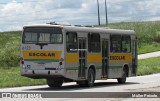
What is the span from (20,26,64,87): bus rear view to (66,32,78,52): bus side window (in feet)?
1.47

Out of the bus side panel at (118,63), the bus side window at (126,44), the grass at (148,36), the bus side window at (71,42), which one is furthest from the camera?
the grass at (148,36)

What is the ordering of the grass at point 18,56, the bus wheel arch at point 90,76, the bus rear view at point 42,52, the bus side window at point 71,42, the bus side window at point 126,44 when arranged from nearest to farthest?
the bus rear view at point 42,52, the bus side window at point 71,42, the bus wheel arch at point 90,76, the bus side window at point 126,44, the grass at point 18,56

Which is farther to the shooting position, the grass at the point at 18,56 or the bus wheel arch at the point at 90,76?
the grass at the point at 18,56

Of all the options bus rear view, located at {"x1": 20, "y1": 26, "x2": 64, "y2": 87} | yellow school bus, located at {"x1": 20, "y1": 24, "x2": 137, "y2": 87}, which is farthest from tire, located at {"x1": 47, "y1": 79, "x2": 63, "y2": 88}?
bus rear view, located at {"x1": 20, "y1": 26, "x2": 64, "y2": 87}

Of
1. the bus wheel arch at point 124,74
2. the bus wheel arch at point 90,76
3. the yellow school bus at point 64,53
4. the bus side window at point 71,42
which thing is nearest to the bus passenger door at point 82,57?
the yellow school bus at point 64,53

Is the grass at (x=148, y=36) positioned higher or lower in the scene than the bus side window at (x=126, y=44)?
lower

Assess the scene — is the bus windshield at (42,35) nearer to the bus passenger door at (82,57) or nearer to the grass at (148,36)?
the bus passenger door at (82,57)

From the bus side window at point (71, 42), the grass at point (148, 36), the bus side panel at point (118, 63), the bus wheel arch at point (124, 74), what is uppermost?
the bus side window at point (71, 42)

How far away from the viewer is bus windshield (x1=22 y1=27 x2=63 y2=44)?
Answer: 2455 cm

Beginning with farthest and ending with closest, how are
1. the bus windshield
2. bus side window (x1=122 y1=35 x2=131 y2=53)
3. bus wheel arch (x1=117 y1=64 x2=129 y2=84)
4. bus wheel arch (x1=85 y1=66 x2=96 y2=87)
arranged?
bus wheel arch (x1=117 y1=64 x2=129 y2=84), bus side window (x1=122 y1=35 x2=131 y2=53), bus wheel arch (x1=85 y1=66 x2=96 y2=87), the bus windshield

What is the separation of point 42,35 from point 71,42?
1.37 m

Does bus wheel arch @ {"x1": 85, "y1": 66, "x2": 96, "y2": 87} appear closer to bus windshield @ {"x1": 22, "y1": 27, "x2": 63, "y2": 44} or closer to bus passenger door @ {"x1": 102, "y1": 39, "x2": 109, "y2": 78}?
bus passenger door @ {"x1": 102, "y1": 39, "x2": 109, "y2": 78}

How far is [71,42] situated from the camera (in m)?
24.9

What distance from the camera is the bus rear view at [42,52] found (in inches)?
958
